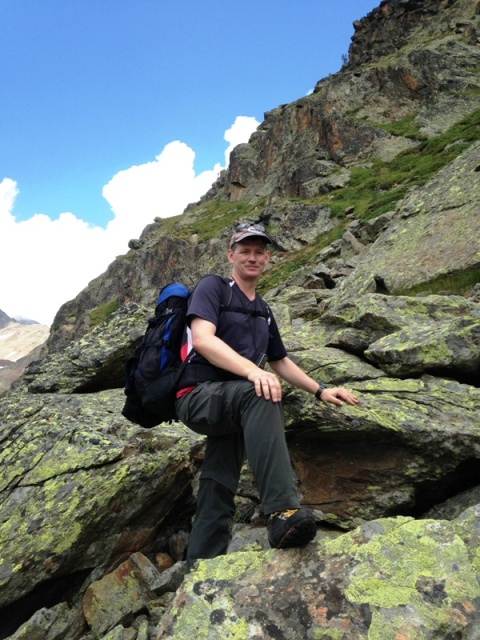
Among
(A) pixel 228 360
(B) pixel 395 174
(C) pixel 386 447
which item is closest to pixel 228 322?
(A) pixel 228 360

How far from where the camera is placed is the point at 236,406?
4.90 meters

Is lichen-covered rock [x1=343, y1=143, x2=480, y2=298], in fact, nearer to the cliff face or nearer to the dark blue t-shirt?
the cliff face

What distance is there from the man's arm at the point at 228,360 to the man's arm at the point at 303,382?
1850 millimetres

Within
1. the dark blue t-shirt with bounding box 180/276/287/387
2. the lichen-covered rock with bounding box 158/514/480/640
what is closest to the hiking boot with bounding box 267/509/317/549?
the lichen-covered rock with bounding box 158/514/480/640

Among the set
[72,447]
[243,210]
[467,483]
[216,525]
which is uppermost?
[243,210]

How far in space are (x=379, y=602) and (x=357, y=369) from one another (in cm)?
544

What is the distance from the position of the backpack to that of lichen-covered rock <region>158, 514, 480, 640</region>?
2043mm

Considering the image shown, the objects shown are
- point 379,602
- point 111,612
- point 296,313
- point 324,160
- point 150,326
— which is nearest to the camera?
point 379,602

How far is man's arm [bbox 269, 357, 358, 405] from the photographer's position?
6.69m

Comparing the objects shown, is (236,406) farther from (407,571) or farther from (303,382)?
(407,571)

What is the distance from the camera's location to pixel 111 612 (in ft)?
22.7

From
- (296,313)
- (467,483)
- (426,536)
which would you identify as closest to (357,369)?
(467,483)

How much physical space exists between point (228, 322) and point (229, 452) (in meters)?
1.82

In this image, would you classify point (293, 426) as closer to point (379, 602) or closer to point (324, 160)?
point (379, 602)
